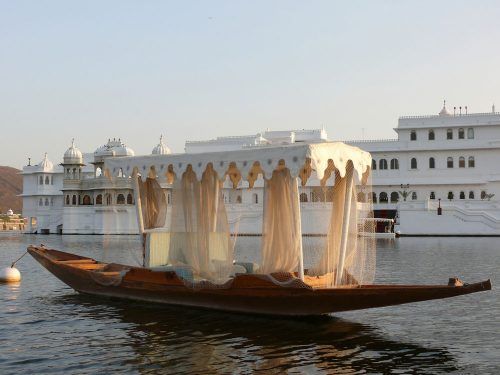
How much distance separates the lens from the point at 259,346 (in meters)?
11.9

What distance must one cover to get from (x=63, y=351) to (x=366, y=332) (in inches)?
236

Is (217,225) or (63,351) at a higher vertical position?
(217,225)

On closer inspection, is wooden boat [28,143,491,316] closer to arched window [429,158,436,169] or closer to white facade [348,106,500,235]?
white facade [348,106,500,235]

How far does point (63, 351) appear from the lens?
11711mm

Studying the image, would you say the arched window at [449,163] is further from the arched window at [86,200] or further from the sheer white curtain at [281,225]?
the sheer white curtain at [281,225]

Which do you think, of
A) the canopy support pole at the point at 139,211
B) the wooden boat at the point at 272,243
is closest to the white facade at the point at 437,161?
the canopy support pole at the point at 139,211

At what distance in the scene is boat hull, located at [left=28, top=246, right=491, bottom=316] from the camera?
12062mm

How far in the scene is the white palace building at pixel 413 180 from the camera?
54.6 metres

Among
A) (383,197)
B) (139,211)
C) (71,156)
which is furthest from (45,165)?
(139,211)

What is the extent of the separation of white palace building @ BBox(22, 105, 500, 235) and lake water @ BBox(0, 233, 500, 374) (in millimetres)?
37663

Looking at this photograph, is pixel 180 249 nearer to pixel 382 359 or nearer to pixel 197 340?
→ pixel 197 340

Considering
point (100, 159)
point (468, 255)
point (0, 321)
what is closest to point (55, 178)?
point (100, 159)

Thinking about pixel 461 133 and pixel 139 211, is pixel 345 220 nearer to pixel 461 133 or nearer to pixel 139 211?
pixel 139 211

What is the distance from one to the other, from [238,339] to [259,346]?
0.69 meters
